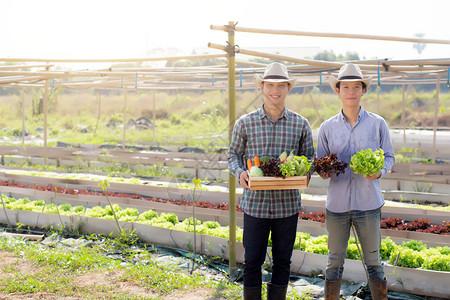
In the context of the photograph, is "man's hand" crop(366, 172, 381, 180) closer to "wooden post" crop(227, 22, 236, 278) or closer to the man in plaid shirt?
the man in plaid shirt

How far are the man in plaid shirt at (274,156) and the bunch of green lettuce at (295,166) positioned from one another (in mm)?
243

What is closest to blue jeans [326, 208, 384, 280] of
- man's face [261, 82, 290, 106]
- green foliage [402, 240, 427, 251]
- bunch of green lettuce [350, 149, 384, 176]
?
bunch of green lettuce [350, 149, 384, 176]

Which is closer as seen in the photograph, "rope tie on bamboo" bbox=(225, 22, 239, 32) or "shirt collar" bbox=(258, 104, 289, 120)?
"shirt collar" bbox=(258, 104, 289, 120)

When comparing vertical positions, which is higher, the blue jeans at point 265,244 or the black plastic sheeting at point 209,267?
the blue jeans at point 265,244

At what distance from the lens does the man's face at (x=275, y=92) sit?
422cm

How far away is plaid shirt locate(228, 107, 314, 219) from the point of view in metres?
4.23

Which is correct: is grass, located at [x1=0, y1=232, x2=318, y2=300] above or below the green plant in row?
below

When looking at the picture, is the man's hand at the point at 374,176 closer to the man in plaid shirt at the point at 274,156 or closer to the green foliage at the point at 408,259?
the man in plaid shirt at the point at 274,156

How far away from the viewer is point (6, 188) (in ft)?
31.1

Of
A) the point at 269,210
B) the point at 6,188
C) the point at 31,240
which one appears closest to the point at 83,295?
the point at 269,210

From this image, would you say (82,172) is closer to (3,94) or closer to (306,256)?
(306,256)

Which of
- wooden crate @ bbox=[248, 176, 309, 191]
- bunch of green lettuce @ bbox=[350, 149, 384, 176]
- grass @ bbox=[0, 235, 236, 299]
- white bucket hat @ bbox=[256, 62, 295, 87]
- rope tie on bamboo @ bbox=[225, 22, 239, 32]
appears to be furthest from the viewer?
rope tie on bamboo @ bbox=[225, 22, 239, 32]

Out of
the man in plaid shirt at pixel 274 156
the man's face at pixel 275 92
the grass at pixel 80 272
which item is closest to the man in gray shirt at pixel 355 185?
the man in plaid shirt at pixel 274 156

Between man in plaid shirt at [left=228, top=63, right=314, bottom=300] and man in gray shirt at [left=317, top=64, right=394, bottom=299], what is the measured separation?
24cm
